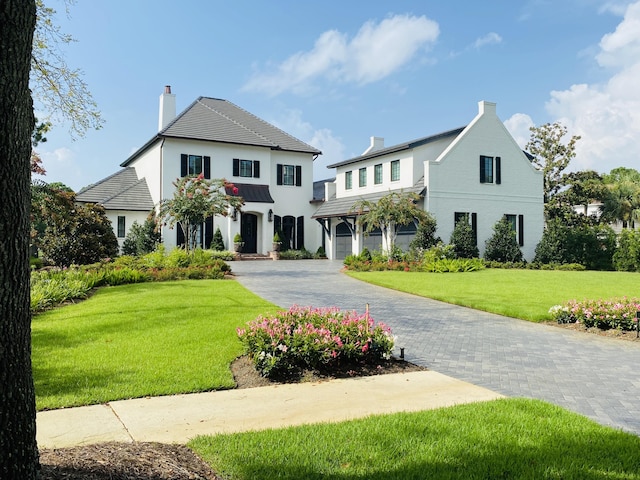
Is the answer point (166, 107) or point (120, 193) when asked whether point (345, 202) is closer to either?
point (120, 193)

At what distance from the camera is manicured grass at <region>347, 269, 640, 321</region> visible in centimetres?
1312

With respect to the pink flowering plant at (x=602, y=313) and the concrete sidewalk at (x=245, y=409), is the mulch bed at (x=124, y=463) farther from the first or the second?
the pink flowering plant at (x=602, y=313)

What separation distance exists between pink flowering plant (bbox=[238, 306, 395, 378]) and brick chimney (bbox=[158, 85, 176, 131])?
108ft

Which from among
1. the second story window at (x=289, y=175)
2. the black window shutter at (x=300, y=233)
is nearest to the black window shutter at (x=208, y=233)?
the second story window at (x=289, y=175)

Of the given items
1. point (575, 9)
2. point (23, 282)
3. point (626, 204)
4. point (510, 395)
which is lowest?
point (510, 395)

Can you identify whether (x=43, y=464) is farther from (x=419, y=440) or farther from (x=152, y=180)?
(x=152, y=180)

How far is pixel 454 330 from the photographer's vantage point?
33.7ft

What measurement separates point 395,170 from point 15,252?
28.5 m

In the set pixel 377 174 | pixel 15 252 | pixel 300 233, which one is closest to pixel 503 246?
pixel 377 174

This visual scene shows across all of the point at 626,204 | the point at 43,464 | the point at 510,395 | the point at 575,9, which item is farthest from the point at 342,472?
the point at 626,204

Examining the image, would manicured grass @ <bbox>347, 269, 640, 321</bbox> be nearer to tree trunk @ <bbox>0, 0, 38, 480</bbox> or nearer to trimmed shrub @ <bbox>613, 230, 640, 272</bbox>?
trimmed shrub @ <bbox>613, 230, 640, 272</bbox>

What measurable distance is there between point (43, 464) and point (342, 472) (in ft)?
6.70

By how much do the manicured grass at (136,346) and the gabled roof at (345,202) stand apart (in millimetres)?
16740

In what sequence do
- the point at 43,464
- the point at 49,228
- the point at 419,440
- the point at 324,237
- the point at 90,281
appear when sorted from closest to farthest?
the point at 43,464
the point at 419,440
the point at 90,281
the point at 49,228
the point at 324,237
